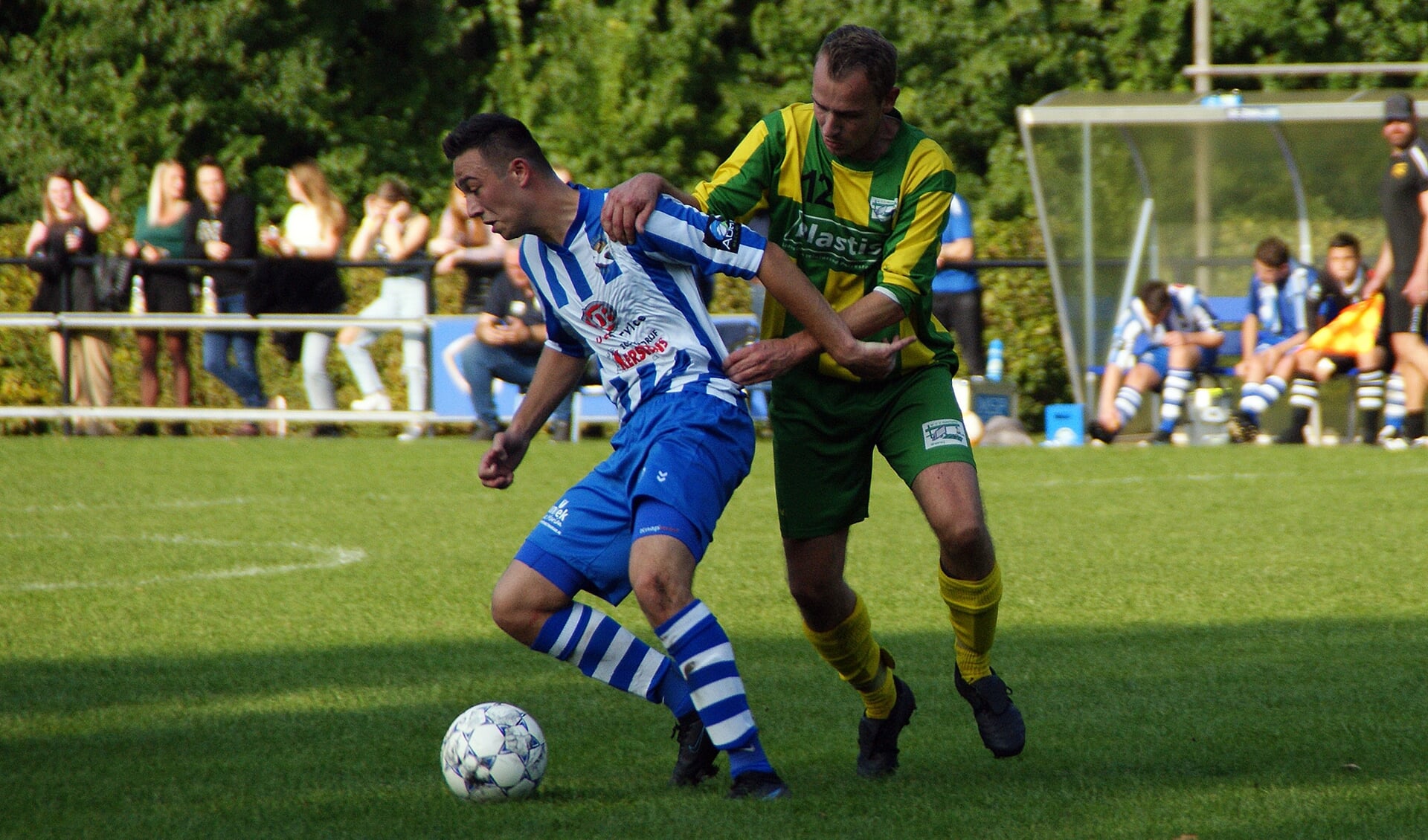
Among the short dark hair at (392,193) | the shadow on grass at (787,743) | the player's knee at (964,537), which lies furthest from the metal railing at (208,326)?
the player's knee at (964,537)

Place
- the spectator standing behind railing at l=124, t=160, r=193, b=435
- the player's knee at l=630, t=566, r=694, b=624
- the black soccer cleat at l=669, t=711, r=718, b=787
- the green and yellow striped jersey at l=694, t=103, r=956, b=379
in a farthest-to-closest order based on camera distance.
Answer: the spectator standing behind railing at l=124, t=160, r=193, b=435 → the green and yellow striped jersey at l=694, t=103, r=956, b=379 → the black soccer cleat at l=669, t=711, r=718, b=787 → the player's knee at l=630, t=566, r=694, b=624

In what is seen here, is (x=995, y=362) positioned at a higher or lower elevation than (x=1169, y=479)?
higher

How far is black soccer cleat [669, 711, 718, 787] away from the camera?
4.46 metres

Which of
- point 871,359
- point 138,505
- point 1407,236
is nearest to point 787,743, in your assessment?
A: point 871,359

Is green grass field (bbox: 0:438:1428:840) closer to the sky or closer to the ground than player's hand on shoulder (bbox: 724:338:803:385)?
closer to the ground

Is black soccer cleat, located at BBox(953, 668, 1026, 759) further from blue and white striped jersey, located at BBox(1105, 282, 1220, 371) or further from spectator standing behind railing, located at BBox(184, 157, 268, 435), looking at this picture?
spectator standing behind railing, located at BBox(184, 157, 268, 435)

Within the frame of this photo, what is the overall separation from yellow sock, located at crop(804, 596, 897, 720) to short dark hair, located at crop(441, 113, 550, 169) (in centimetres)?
149

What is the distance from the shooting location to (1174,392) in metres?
13.2

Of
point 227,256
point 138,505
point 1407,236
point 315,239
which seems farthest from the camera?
point 315,239

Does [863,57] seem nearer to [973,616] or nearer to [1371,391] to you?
[973,616]

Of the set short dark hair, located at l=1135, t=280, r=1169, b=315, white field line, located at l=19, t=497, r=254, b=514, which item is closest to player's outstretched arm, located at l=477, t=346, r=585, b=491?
white field line, located at l=19, t=497, r=254, b=514

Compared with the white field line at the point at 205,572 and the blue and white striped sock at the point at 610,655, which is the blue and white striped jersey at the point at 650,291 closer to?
the blue and white striped sock at the point at 610,655

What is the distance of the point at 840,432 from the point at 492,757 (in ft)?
4.15

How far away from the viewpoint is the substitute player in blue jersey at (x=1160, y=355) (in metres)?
13.2
